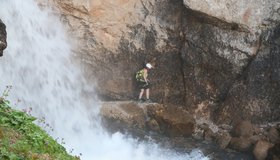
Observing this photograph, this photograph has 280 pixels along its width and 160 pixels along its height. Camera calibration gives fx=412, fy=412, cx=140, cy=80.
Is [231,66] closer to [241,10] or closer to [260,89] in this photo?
[260,89]

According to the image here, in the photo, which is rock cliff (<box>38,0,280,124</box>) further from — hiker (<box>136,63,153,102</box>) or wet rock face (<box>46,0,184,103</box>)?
hiker (<box>136,63,153,102</box>)

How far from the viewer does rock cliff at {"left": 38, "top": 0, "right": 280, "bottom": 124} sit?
56.3ft

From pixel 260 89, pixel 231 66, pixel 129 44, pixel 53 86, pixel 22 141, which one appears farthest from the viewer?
pixel 129 44

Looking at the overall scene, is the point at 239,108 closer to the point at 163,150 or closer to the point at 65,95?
the point at 163,150

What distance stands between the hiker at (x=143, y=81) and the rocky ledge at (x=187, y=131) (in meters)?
0.62

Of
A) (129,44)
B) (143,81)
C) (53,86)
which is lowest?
(53,86)

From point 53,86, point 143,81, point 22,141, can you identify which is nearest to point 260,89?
point 143,81

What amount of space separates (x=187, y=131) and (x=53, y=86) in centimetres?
582

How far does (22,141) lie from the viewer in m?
7.70

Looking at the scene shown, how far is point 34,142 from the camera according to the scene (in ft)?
26.4

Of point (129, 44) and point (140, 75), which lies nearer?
point (140, 75)

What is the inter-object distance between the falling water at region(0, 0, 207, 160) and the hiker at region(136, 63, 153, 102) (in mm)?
2171

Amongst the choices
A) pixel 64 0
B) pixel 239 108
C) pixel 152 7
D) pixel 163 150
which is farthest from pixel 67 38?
pixel 239 108

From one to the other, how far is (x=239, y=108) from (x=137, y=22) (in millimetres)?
5903
